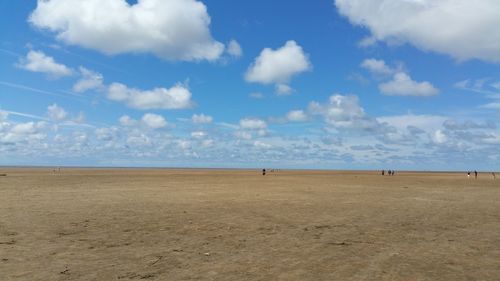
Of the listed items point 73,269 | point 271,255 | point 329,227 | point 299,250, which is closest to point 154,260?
point 73,269

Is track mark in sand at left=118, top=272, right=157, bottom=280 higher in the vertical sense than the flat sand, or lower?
lower

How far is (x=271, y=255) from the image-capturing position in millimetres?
12312

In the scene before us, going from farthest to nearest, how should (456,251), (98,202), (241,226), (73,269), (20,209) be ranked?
(98,202)
(20,209)
(241,226)
(456,251)
(73,269)

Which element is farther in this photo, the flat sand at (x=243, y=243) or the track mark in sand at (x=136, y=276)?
the flat sand at (x=243, y=243)

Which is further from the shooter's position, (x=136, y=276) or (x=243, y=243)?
(x=243, y=243)

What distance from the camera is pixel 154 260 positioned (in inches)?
458

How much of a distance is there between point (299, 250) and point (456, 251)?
4708 millimetres

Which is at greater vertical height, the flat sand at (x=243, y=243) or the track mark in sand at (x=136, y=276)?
the flat sand at (x=243, y=243)

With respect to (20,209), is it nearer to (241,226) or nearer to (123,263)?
(241,226)

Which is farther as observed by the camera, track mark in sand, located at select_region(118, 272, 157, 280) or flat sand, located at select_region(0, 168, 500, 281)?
flat sand, located at select_region(0, 168, 500, 281)

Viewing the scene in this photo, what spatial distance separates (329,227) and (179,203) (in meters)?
11.8

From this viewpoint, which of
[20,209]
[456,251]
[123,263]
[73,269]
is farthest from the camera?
[20,209]

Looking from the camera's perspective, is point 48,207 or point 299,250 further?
point 48,207

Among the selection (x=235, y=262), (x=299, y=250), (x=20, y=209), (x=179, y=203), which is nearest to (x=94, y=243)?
(x=235, y=262)
